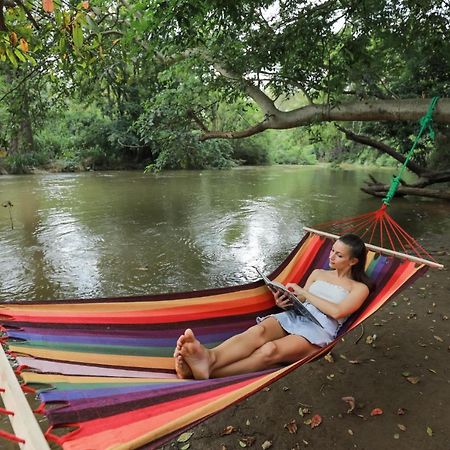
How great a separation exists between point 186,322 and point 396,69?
530 centimetres

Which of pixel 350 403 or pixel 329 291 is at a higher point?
pixel 329 291

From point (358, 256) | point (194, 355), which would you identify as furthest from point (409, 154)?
point (194, 355)

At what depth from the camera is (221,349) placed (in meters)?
1.67

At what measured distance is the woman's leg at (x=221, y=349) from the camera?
1.51 meters

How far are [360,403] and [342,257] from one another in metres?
0.71

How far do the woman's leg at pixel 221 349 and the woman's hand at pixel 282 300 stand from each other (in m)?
0.18

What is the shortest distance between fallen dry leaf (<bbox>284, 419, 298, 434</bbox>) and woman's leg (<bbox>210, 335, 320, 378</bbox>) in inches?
10.2

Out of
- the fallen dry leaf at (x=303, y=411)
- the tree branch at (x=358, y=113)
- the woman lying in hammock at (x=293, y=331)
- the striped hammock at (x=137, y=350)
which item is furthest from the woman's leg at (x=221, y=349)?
the tree branch at (x=358, y=113)

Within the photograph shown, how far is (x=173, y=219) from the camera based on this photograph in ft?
21.7

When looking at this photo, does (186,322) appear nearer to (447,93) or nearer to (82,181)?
(447,93)

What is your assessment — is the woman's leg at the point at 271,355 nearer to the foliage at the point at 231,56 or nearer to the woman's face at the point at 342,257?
the woman's face at the point at 342,257

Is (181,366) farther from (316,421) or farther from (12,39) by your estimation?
(12,39)

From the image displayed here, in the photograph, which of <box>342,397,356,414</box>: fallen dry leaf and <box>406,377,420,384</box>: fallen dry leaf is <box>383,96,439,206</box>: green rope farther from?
<box>342,397,356,414</box>: fallen dry leaf

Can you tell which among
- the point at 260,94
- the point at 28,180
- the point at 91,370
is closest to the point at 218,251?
the point at 260,94
